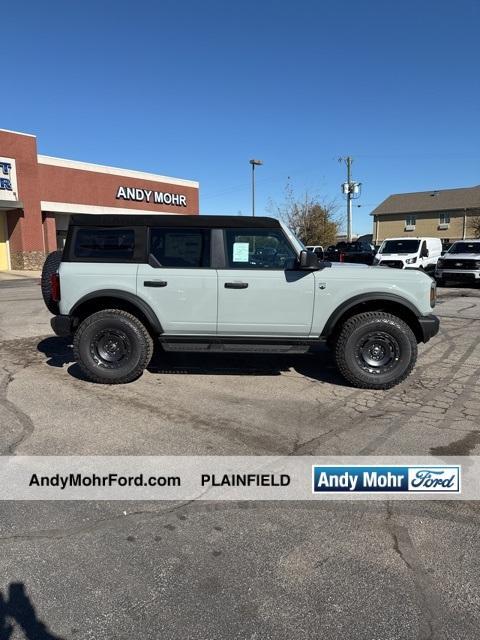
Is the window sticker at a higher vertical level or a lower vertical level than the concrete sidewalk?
higher

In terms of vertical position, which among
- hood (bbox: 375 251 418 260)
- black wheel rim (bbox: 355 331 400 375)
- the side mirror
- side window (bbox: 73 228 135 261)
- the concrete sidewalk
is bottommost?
black wheel rim (bbox: 355 331 400 375)

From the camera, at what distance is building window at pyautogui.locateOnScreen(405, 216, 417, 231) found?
188 ft

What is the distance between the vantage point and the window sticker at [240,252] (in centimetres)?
545

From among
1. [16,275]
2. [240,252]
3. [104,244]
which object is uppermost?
[104,244]

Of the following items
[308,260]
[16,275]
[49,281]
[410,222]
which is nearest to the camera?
[308,260]

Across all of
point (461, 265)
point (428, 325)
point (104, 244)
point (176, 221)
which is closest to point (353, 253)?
point (461, 265)

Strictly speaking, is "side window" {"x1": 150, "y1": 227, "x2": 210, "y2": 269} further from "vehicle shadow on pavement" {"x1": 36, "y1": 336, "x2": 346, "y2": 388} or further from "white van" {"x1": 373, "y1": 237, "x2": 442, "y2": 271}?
"white van" {"x1": 373, "y1": 237, "x2": 442, "y2": 271}

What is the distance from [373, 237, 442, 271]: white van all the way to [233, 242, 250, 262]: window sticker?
1517 centimetres

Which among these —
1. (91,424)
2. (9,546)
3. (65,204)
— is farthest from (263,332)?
(65,204)

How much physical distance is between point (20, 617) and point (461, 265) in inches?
739

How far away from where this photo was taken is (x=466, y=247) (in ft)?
62.3

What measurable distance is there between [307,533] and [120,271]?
12.3 ft

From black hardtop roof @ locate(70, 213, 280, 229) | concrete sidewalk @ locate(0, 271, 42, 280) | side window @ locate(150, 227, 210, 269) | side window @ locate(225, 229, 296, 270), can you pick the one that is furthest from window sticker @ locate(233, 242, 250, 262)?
concrete sidewalk @ locate(0, 271, 42, 280)

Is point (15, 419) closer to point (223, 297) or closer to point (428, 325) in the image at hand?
point (223, 297)
